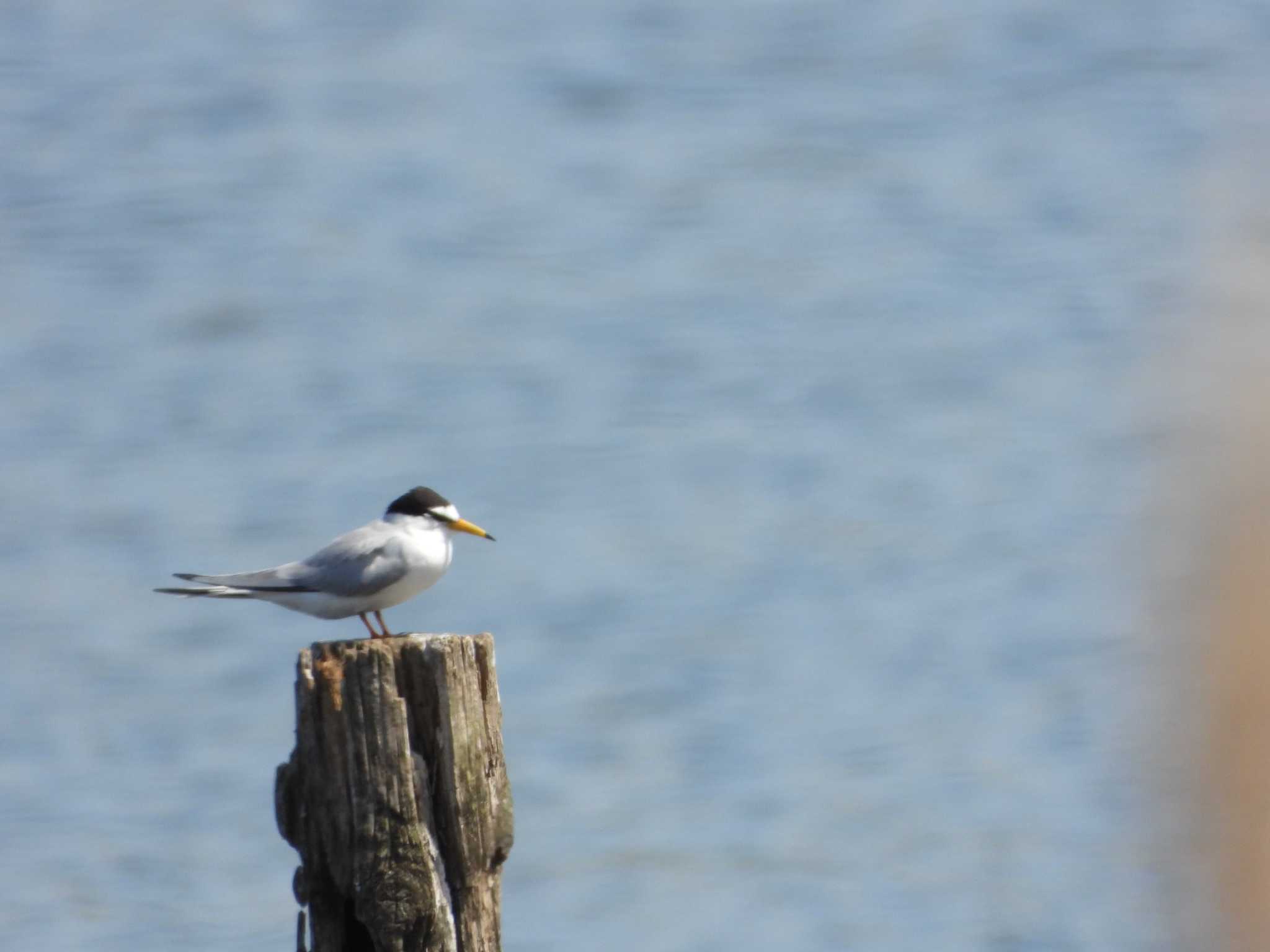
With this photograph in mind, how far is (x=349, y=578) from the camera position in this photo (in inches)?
251

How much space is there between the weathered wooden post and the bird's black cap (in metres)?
1.95

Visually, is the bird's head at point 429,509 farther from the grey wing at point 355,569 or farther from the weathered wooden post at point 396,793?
the weathered wooden post at point 396,793

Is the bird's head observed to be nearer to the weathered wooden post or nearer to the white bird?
the white bird

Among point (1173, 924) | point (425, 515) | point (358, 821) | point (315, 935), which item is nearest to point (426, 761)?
point (358, 821)

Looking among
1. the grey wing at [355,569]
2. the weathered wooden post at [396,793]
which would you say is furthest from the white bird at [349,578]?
the weathered wooden post at [396,793]

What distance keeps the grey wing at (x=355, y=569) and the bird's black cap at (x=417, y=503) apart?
1.42ft

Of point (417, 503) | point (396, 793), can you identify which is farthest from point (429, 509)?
point (396, 793)

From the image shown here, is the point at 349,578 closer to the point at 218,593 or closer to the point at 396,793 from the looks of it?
the point at 218,593

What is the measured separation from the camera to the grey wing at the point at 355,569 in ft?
20.9

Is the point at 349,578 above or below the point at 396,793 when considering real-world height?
above

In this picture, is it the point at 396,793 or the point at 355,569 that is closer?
the point at 396,793

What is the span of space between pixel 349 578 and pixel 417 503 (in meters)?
0.60

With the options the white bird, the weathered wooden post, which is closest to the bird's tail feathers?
the white bird

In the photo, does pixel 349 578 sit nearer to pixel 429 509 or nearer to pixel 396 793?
pixel 429 509
